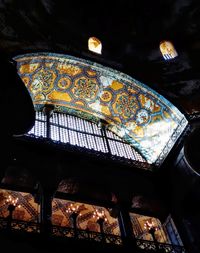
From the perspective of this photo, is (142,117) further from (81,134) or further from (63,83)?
(63,83)

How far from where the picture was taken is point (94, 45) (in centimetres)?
1496

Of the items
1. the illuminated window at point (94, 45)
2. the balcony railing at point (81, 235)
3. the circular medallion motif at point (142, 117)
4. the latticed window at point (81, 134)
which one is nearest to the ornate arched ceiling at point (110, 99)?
the circular medallion motif at point (142, 117)

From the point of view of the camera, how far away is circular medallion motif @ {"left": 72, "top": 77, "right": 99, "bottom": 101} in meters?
13.5

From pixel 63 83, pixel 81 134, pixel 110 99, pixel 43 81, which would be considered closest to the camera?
pixel 43 81

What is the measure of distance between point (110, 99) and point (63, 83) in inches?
70.2

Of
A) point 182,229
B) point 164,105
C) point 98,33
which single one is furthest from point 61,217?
point 98,33

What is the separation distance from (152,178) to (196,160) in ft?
5.19

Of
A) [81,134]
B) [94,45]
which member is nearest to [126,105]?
→ [81,134]

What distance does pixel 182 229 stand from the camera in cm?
1091

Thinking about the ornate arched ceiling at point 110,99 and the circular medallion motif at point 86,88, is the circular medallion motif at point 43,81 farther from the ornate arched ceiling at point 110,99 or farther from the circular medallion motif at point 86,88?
the circular medallion motif at point 86,88

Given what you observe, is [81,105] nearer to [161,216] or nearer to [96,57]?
[96,57]

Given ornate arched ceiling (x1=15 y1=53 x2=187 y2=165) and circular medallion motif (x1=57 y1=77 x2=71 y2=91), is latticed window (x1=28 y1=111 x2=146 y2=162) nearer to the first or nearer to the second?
ornate arched ceiling (x1=15 y1=53 x2=187 y2=165)

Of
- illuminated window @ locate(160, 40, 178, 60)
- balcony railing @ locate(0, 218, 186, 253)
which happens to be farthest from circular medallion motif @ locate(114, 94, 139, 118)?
balcony railing @ locate(0, 218, 186, 253)

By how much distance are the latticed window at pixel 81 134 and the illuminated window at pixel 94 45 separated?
280cm
